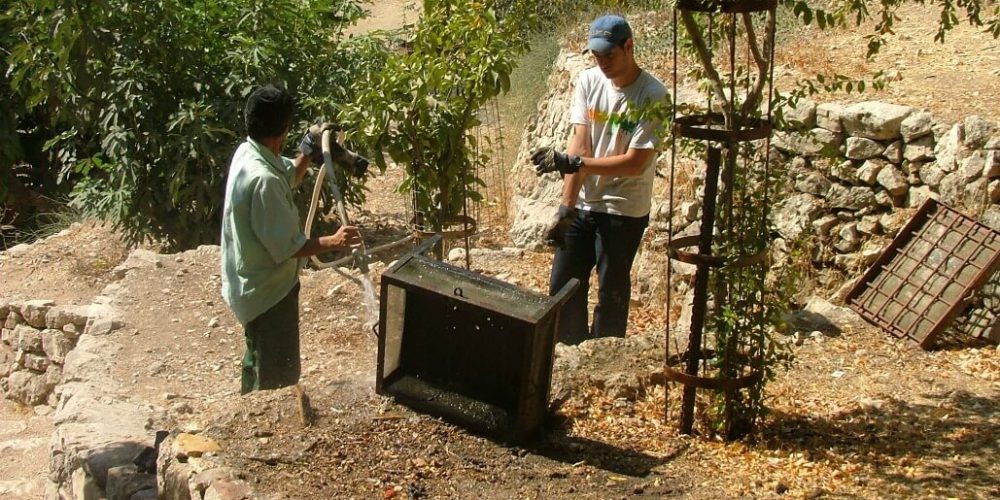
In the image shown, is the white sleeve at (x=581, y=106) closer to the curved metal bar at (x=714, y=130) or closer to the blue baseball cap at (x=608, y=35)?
the blue baseball cap at (x=608, y=35)

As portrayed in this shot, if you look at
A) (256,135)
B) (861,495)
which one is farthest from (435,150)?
(861,495)

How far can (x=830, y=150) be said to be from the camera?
4055mm

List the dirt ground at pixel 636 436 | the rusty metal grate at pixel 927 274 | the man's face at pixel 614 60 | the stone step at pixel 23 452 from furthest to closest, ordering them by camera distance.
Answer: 1. the stone step at pixel 23 452
2. the rusty metal grate at pixel 927 274
3. the man's face at pixel 614 60
4. the dirt ground at pixel 636 436

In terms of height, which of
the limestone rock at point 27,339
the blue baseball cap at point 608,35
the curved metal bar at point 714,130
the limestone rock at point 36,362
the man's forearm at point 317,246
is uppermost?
the blue baseball cap at point 608,35

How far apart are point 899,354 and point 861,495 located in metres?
1.79

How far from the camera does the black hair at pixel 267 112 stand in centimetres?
443

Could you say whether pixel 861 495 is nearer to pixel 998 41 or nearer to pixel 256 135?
pixel 256 135

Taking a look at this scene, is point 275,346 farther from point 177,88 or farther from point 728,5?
point 177,88

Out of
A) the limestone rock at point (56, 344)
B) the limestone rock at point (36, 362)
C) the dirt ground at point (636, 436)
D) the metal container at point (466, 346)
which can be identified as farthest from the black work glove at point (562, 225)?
the limestone rock at point (36, 362)

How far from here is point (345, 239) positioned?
175 inches

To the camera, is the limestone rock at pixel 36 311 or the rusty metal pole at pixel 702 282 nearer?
the rusty metal pole at pixel 702 282

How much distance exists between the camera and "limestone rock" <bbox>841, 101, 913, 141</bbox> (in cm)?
677

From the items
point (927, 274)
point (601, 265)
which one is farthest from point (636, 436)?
point (927, 274)

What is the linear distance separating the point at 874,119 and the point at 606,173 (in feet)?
8.35
